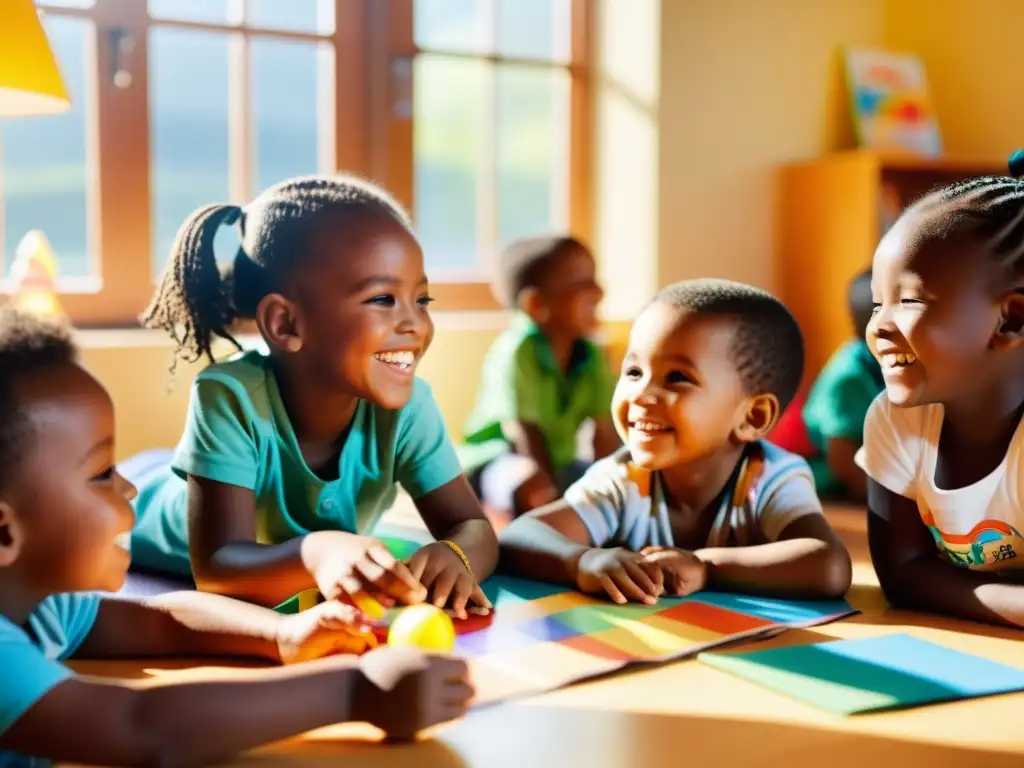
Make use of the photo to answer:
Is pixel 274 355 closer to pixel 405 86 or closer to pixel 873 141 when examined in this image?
pixel 405 86

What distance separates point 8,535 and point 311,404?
56 centimetres

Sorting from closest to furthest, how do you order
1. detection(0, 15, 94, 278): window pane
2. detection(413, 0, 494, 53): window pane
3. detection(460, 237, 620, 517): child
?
detection(460, 237, 620, 517): child → detection(0, 15, 94, 278): window pane → detection(413, 0, 494, 53): window pane

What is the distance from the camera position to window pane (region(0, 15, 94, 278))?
8.51 ft

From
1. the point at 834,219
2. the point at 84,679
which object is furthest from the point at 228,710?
the point at 834,219

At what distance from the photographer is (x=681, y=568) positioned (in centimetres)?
120

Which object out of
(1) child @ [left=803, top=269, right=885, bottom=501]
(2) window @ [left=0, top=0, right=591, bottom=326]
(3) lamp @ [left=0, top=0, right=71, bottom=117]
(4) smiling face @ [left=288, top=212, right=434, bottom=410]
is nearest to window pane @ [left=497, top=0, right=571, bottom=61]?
(2) window @ [left=0, top=0, right=591, bottom=326]

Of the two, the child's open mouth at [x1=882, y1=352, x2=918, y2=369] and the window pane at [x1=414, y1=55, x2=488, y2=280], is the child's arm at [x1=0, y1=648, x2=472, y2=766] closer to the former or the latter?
the child's open mouth at [x1=882, y1=352, x2=918, y2=369]

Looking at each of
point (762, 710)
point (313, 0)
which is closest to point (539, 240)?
point (313, 0)

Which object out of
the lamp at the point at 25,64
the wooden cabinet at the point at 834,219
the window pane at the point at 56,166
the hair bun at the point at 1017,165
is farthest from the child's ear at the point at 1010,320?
the window pane at the point at 56,166

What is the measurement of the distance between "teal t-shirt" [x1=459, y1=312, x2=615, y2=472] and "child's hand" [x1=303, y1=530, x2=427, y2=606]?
131cm

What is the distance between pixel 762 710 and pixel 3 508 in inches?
21.9

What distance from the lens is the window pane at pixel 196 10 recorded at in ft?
8.85

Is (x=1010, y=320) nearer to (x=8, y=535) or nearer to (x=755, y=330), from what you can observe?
(x=755, y=330)

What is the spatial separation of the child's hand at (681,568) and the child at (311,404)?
194 mm
